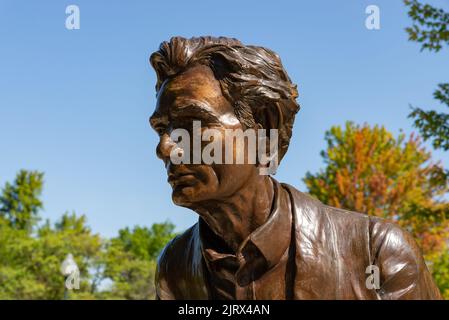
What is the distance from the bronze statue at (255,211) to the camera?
2277mm

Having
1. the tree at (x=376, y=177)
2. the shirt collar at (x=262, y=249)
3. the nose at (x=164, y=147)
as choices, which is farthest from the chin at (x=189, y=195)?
the tree at (x=376, y=177)

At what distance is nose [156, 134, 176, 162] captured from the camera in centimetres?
229

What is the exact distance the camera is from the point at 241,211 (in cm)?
238

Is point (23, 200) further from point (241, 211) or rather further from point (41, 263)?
point (241, 211)

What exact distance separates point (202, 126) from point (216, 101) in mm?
117

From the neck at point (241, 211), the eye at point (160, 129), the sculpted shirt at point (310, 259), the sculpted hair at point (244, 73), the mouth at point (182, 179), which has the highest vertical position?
the sculpted hair at point (244, 73)

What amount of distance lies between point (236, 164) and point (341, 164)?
20949 millimetres

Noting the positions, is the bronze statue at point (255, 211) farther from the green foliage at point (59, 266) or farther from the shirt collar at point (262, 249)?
the green foliage at point (59, 266)

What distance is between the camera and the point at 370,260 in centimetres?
237

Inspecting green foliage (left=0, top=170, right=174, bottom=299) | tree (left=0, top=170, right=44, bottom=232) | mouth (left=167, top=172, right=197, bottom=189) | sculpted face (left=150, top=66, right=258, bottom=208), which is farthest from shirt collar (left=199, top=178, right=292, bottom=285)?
tree (left=0, top=170, right=44, bottom=232)

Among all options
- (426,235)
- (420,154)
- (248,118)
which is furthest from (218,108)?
(420,154)

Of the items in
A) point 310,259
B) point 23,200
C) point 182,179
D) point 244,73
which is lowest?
point 310,259

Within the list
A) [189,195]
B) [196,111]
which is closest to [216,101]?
[196,111]
